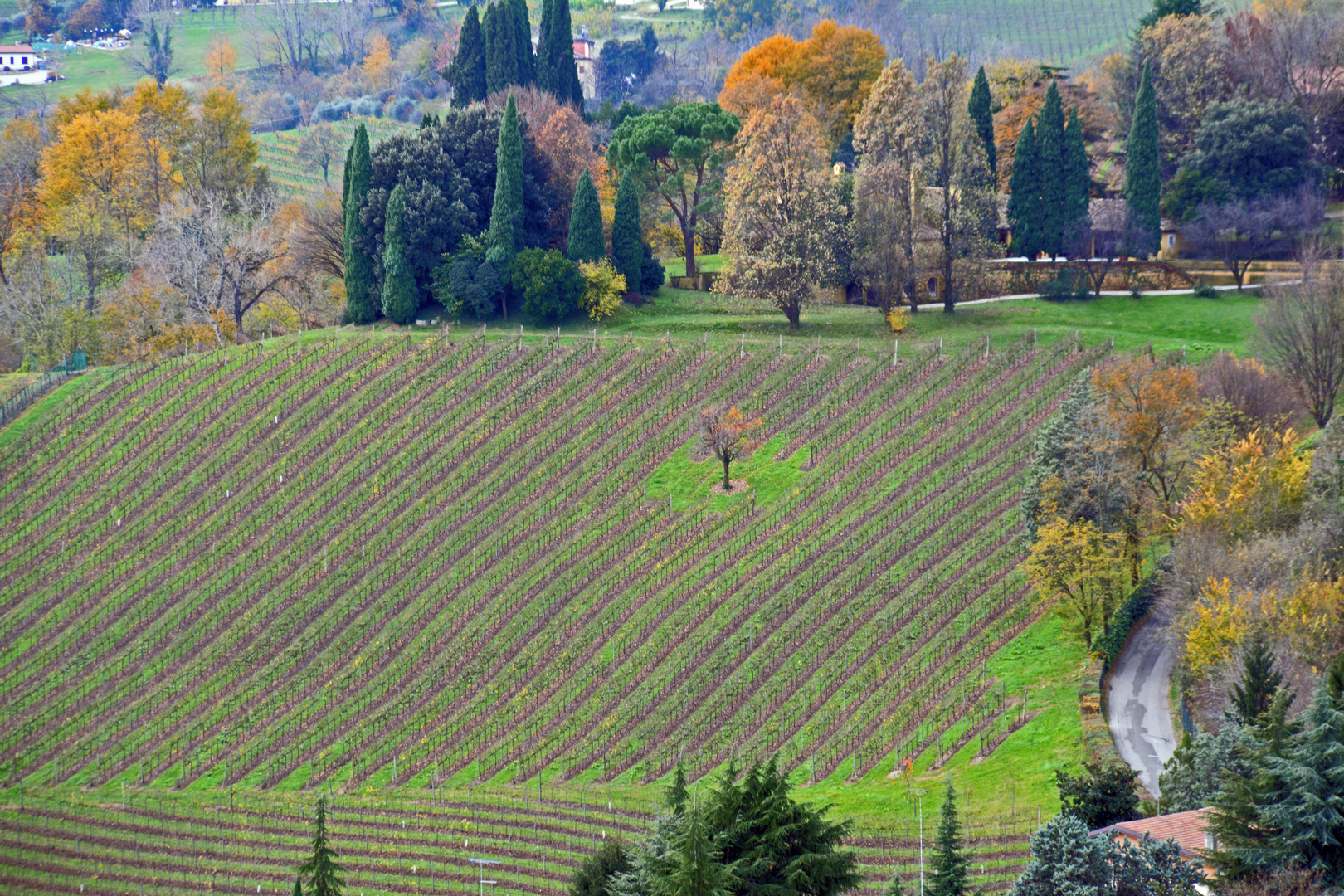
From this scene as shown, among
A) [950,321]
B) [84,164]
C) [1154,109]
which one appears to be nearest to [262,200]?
[84,164]

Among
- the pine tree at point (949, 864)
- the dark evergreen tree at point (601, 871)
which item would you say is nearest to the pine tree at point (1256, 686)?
the pine tree at point (949, 864)

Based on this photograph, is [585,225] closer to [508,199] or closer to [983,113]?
[508,199]

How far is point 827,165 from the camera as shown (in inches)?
2916

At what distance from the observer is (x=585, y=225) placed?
7462 cm

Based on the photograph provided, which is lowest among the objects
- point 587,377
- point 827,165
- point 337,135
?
point 587,377

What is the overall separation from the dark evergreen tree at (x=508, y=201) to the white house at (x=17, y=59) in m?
112

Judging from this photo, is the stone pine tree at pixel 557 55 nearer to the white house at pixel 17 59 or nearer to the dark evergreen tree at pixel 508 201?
the dark evergreen tree at pixel 508 201

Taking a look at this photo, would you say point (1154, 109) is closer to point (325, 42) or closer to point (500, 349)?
point (500, 349)

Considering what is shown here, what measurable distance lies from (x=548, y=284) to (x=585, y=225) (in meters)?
5.15

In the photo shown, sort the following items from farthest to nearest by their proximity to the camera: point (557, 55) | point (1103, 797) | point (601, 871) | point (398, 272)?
1. point (557, 55)
2. point (398, 272)
3. point (1103, 797)
4. point (601, 871)

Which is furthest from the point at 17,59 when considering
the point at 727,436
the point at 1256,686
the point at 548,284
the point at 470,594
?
the point at 1256,686

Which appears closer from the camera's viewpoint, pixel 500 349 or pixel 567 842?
pixel 567 842

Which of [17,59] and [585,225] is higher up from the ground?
[17,59]

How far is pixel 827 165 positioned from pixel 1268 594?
38286 mm
